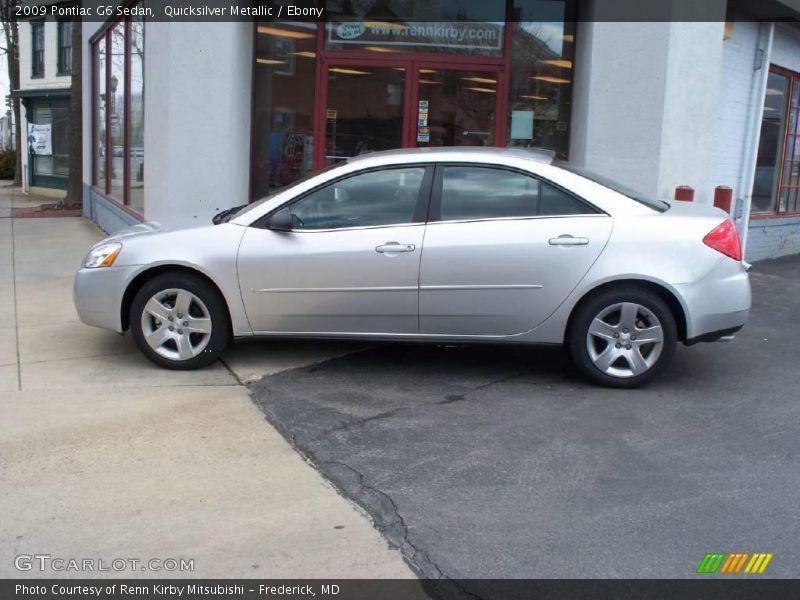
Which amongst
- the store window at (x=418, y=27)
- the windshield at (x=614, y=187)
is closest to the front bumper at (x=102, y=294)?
the windshield at (x=614, y=187)

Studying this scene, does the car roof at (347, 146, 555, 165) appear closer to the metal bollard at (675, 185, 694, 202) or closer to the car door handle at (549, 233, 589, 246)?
the car door handle at (549, 233, 589, 246)

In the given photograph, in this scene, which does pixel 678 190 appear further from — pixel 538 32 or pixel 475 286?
pixel 475 286

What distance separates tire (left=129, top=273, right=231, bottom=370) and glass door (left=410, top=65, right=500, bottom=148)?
4.81 meters

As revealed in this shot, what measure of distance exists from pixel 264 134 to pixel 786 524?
7.59 metres

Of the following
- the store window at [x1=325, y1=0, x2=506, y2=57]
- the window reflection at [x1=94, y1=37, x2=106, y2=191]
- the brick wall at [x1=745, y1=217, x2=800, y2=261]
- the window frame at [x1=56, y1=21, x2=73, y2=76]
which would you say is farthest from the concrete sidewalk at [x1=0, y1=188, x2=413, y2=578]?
the window frame at [x1=56, y1=21, x2=73, y2=76]

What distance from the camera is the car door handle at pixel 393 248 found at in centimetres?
573

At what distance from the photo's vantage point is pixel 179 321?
5.96m

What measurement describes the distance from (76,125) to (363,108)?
32.3ft

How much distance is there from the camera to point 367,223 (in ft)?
19.3

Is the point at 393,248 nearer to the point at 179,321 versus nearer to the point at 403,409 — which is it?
the point at 403,409

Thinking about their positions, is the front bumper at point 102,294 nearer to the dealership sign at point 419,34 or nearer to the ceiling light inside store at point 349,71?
the ceiling light inside store at point 349,71

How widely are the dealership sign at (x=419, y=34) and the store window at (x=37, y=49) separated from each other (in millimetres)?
17204

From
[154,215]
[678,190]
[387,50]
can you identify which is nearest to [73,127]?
[154,215]

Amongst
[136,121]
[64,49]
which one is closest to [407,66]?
[136,121]
